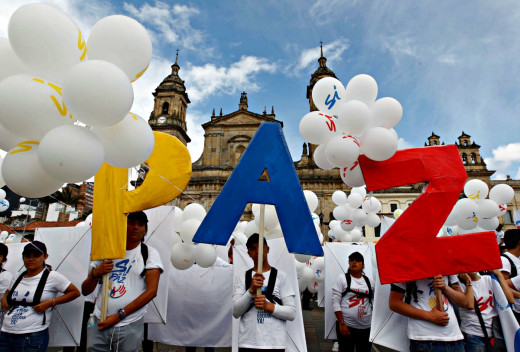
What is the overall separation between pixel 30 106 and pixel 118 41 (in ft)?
2.04

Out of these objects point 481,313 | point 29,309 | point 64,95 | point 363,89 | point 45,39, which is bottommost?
point 481,313

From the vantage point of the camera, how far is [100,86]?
1.57 meters

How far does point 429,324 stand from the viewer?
227 cm

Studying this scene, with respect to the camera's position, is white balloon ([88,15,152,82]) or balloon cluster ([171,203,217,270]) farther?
balloon cluster ([171,203,217,270])

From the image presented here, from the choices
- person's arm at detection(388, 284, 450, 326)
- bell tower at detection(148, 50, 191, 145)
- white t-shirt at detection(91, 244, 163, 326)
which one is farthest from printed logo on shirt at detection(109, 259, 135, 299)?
bell tower at detection(148, 50, 191, 145)

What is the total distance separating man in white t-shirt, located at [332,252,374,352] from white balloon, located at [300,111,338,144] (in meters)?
1.56

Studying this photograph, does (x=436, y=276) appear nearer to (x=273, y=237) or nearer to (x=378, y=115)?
(x=378, y=115)

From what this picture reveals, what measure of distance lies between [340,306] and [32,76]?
3.55 meters

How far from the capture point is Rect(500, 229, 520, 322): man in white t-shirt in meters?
3.05

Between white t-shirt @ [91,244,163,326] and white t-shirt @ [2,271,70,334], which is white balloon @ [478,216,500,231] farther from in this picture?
white t-shirt @ [2,271,70,334]

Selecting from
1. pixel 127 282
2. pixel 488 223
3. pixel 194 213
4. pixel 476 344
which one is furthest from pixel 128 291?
pixel 488 223

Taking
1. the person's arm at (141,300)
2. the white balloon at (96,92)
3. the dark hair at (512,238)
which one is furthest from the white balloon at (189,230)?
the dark hair at (512,238)

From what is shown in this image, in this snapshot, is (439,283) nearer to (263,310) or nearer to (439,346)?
(439,346)

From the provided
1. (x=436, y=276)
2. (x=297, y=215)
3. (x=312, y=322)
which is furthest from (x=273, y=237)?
(x=312, y=322)
